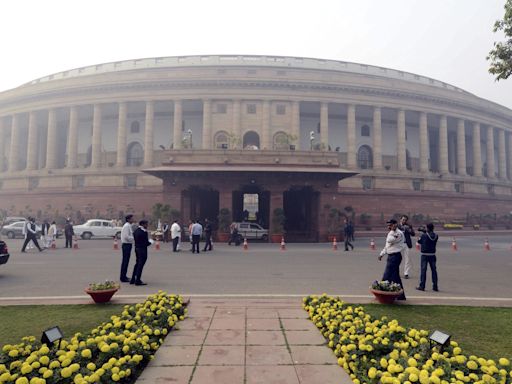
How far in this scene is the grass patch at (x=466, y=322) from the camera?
5070 millimetres

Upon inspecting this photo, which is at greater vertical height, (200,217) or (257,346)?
(200,217)

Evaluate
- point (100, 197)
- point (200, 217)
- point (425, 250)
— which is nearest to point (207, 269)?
point (425, 250)

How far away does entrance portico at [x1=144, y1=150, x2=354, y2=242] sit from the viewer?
1007 inches

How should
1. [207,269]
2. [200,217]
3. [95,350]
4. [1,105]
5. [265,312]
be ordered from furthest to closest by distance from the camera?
[1,105], [200,217], [207,269], [265,312], [95,350]

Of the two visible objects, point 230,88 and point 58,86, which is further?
point 58,86

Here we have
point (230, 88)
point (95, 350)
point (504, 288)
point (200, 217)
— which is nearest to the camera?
point (95, 350)

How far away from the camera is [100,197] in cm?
4125

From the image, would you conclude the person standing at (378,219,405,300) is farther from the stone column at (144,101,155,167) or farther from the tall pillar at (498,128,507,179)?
the tall pillar at (498,128,507,179)

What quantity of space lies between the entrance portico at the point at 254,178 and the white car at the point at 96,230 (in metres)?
7.78

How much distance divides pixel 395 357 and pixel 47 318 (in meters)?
6.18

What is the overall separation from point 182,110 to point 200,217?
69.5 ft

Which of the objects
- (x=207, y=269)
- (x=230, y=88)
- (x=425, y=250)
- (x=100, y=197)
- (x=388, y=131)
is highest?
(x=230, y=88)

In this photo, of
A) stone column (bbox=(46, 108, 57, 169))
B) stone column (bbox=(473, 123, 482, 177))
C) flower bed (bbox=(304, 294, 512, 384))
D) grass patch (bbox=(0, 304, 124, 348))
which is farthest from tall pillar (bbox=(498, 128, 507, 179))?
stone column (bbox=(46, 108, 57, 169))

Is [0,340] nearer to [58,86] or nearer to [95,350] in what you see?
[95,350]
